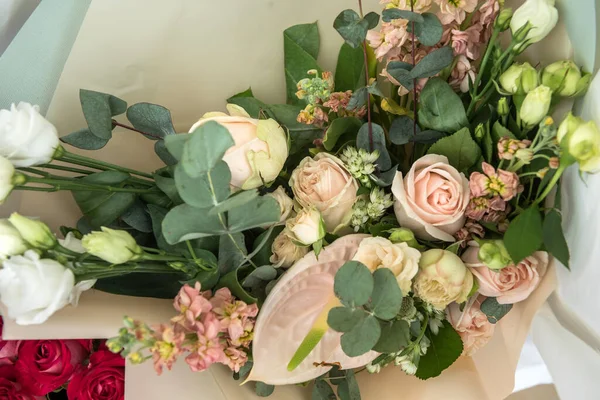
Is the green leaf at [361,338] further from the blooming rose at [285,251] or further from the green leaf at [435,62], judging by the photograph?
the green leaf at [435,62]

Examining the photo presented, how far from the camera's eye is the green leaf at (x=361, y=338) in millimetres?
513

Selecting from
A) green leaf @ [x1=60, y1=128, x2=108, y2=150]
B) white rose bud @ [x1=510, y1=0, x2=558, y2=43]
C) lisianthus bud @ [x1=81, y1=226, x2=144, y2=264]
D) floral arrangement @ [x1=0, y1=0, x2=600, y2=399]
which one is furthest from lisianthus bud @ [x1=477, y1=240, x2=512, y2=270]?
green leaf @ [x1=60, y1=128, x2=108, y2=150]

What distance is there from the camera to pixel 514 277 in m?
0.55

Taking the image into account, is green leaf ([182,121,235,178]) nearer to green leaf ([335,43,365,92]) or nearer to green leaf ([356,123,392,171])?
green leaf ([356,123,392,171])

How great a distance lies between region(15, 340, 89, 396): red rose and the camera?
2.39 feet

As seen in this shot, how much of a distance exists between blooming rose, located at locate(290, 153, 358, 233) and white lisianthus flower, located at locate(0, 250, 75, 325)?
0.80 feet

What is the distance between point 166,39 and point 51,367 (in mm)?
447

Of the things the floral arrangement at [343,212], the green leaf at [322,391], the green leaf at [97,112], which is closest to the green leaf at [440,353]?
the floral arrangement at [343,212]

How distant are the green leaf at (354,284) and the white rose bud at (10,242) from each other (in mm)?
283

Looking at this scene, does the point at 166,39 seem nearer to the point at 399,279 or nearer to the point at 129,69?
the point at 129,69

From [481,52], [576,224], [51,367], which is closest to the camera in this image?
[576,224]

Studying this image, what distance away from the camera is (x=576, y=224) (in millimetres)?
521

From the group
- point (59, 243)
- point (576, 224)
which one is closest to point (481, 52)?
point (576, 224)

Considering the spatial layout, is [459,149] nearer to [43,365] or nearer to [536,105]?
[536,105]
